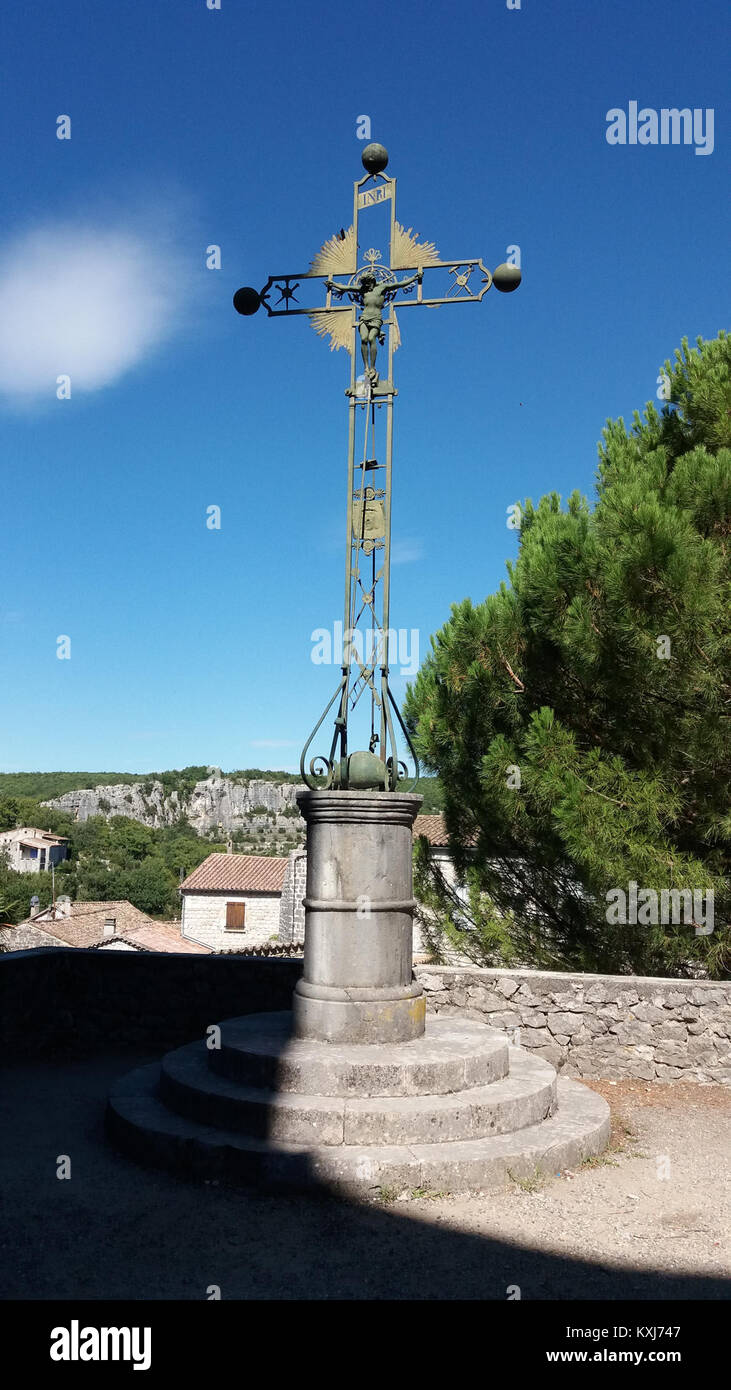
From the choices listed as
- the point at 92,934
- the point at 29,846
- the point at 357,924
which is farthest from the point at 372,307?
the point at 29,846

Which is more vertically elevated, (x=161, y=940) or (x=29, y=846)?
(x=161, y=940)

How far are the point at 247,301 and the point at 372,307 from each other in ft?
3.13

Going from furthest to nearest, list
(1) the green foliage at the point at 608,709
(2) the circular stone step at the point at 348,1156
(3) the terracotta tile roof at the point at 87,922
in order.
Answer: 1. (3) the terracotta tile roof at the point at 87,922
2. (1) the green foliage at the point at 608,709
3. (2) the circular stone step at the point at 348,1156

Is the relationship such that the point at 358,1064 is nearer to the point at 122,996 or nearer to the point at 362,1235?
the point at 362,1235

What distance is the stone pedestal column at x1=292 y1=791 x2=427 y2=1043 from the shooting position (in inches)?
212

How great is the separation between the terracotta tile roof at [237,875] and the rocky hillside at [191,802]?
6837 cm

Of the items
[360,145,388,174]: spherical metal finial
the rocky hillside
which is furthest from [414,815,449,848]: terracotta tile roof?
the rocky hillside

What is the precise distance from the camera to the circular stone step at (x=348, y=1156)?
4293 mm

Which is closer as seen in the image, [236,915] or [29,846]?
[236,915]

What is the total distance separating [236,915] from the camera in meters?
33.6

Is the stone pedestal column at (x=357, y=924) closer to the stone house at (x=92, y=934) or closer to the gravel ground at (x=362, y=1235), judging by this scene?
the gravel ground at (x=362, y=1235)

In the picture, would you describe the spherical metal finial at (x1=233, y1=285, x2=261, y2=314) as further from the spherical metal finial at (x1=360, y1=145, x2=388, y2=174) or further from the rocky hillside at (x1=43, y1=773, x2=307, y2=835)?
the rocky hillside at (x1=43, y1=773, x2=307, y2=835)

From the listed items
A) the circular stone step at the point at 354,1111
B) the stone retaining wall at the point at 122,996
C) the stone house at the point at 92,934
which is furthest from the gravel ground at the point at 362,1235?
the stone house at the point at 92,934
